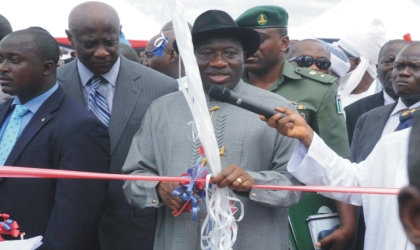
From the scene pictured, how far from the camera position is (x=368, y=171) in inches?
143

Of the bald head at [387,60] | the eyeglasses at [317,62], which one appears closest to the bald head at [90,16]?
the eyeglasses at [317,62]

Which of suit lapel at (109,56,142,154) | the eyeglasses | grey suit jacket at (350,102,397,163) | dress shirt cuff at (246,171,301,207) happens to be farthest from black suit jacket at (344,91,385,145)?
dress shirt cuff at (246,171,301,207)

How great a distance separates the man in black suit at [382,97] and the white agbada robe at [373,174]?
2728 mm

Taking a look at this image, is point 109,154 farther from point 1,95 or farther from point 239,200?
point 1,95

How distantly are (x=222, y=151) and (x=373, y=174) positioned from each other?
747mm

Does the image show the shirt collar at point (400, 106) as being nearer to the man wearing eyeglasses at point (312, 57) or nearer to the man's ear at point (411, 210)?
the man wearing eyeglasses at point (312, 57)

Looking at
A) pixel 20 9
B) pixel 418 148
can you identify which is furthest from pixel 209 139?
pixel 20 9

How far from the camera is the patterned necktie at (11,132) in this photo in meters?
4.27

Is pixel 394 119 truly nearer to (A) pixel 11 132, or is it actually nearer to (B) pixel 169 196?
(B) pixel 169 196

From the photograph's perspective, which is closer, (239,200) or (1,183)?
(239,200)

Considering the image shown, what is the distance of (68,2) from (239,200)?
10.9 metres

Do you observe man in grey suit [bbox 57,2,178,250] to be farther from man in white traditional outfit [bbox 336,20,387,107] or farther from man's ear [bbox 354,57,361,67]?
man's ear [bbox 354,57,361,67]

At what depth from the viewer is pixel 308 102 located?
5215mm

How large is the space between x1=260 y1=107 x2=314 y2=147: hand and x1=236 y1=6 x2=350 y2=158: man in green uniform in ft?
5.03
